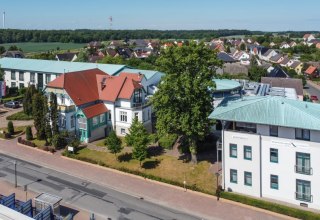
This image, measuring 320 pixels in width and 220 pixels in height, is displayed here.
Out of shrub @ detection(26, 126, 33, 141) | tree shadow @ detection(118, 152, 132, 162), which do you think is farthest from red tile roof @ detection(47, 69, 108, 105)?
tree shadow @ detection(118, 152, 132, 162)

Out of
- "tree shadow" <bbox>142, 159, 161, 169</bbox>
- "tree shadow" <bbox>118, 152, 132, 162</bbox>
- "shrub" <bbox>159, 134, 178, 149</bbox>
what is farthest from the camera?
"shrub" <bbox>159, 134, 178, 149</bbox>

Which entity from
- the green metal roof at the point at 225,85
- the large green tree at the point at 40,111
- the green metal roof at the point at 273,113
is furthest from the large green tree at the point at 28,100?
the green metal roof at the point at 273,113

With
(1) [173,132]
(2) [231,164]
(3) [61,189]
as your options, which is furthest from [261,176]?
(3) [61,189]

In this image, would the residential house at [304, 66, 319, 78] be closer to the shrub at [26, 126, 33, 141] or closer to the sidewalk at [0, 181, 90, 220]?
the shrub at [26, 126, 33, 141]

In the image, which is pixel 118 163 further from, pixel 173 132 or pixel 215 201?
pixel 215 201

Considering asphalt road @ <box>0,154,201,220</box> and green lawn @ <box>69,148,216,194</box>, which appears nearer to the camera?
asphalt road @ <box>0,154,201,220</box>

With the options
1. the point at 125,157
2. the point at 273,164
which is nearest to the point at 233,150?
the point at 273,164

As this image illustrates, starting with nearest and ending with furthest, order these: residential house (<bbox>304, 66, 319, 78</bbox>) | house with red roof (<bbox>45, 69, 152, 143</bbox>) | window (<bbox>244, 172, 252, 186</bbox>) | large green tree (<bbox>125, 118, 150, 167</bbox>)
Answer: window (<bbox>244, 172, 252, 186</bbox>), large green tree (<bbox>125, 118, 150, 167</bbox>), house with red roof (<bbox>45, 69, 152, 143</bbox>), residential house (<bbox>304, 66, 319, 78</bbox>)
